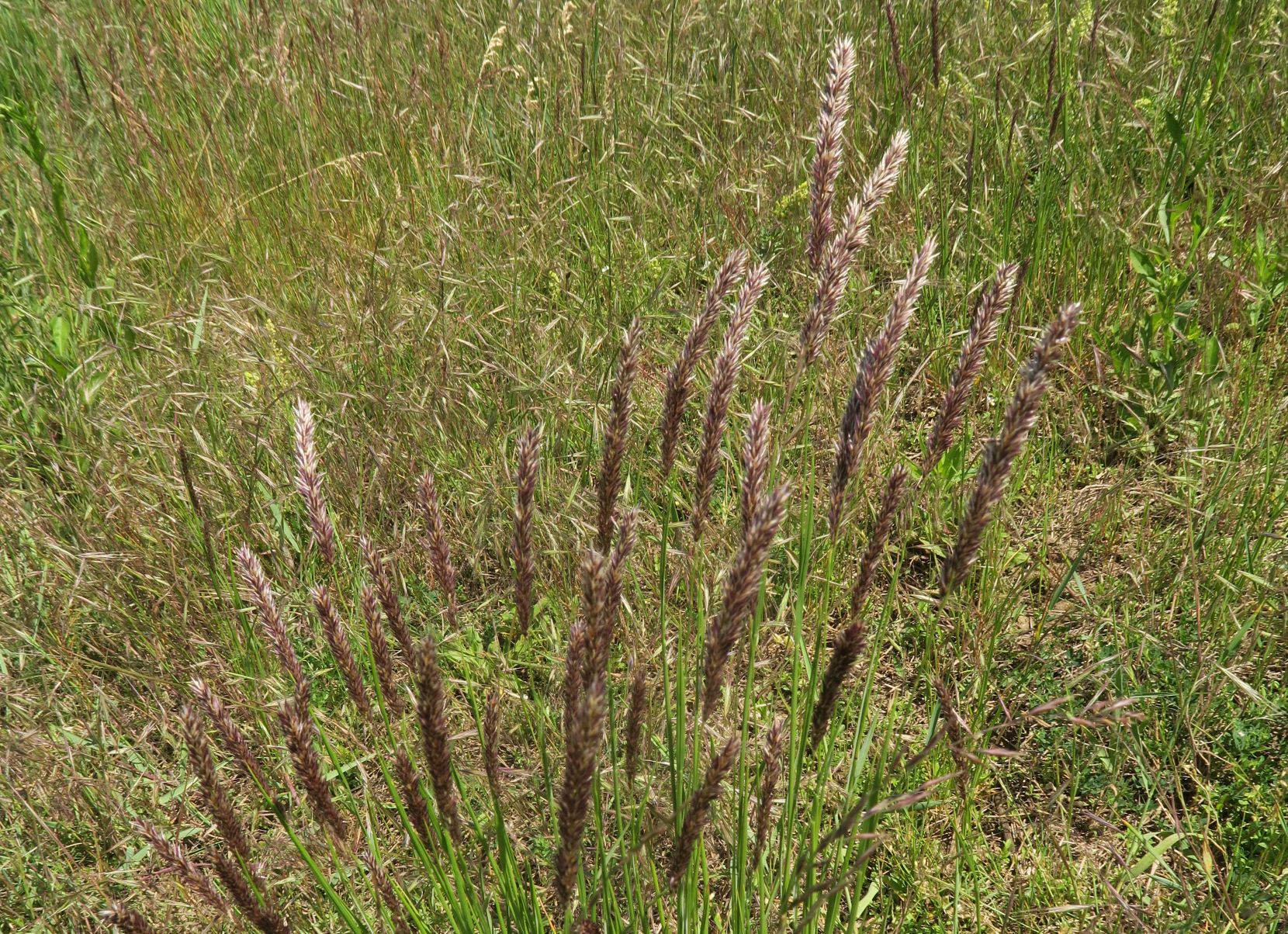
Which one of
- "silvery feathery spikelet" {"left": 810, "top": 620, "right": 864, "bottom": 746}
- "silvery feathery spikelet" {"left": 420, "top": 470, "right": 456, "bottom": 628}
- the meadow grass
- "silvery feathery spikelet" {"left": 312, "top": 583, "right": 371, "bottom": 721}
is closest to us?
"silvery feathery spikelet" {"left": 810, "top": 620, "right": 864, "bottom": 746}

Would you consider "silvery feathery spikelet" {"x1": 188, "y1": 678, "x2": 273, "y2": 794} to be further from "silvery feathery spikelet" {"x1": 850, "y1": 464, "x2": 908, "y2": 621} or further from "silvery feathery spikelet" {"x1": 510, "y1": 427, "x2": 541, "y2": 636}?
"silvery feathery spikelet" {"x1": 850, "y1": 464, "x2": 908, "y2": 621}

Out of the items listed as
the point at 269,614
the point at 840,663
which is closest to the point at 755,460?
the point at 840,663

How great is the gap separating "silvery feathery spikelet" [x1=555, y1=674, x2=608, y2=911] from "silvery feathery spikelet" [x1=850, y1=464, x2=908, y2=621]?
32cm

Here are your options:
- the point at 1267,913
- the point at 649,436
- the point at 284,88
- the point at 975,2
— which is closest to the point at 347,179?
the point at 284,88

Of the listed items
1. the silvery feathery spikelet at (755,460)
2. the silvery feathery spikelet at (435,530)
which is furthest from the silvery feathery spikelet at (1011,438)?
the silvery feathery spikelet at (435,530)

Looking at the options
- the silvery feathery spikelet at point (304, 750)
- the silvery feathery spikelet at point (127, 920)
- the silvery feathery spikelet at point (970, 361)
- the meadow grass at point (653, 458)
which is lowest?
the meadow grass at point (653, 458)

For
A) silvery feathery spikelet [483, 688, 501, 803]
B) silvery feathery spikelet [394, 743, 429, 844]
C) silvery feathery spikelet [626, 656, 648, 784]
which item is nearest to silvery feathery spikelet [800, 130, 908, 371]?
silvery feathery spikelet [626, 656, 648, 784]

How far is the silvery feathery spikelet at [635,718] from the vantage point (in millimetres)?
1202

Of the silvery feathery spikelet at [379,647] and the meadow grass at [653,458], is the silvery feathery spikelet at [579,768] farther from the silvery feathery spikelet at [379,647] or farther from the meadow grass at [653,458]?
the silvery feathery spikelet at [379,647]

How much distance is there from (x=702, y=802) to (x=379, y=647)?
0.43 metres

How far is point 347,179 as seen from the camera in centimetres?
352

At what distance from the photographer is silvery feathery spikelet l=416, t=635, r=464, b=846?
105 cm

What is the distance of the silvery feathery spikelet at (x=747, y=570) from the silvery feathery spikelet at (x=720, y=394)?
13cm

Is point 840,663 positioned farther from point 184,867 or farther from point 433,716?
point 184,867
